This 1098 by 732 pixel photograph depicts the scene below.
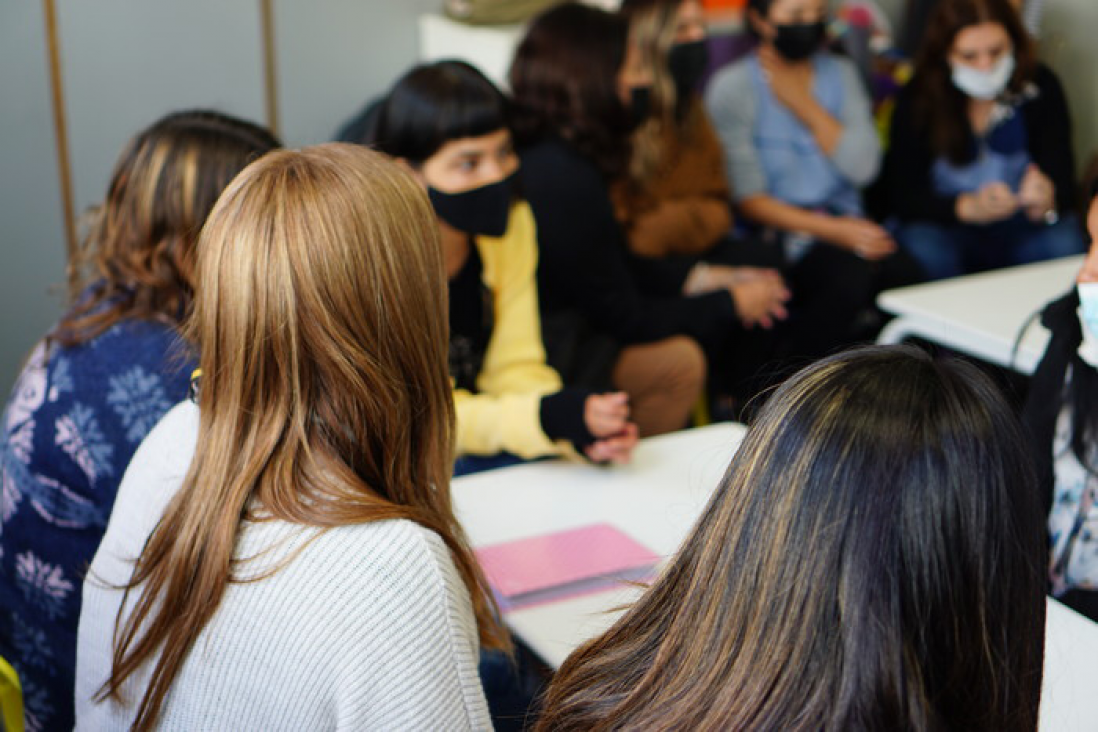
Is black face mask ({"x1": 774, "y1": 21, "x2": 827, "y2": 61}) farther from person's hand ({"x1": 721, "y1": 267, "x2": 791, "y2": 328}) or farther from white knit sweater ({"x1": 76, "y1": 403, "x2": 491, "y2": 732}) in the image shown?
white knit sweater ({"x1": 76, "y1": 403, "x2": 491, "y2": 732})

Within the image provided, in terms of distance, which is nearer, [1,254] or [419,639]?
[419,639]

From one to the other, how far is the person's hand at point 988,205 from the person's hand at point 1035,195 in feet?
0.10

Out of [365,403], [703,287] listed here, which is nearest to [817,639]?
[365,403]

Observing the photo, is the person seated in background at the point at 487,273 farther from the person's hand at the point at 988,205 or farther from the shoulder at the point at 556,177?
the person's hand at the point at 988,205

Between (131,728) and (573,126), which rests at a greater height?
(573,126)

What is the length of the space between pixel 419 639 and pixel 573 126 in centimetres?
182

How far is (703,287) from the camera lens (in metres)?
3.23

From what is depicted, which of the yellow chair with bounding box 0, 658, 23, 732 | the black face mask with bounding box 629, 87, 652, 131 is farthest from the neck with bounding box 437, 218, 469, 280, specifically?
the yellow chair with bounding box 0, 658, 23, 732

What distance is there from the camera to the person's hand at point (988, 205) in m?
3.55

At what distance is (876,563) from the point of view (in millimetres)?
849

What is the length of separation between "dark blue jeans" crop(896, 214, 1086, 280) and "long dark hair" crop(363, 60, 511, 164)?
1948mm

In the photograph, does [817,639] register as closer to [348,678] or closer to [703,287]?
[348,678]

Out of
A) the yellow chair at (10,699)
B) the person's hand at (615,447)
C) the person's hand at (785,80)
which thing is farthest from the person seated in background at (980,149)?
the yellow chair at (10,699)

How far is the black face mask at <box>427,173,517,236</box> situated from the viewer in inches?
86.7
